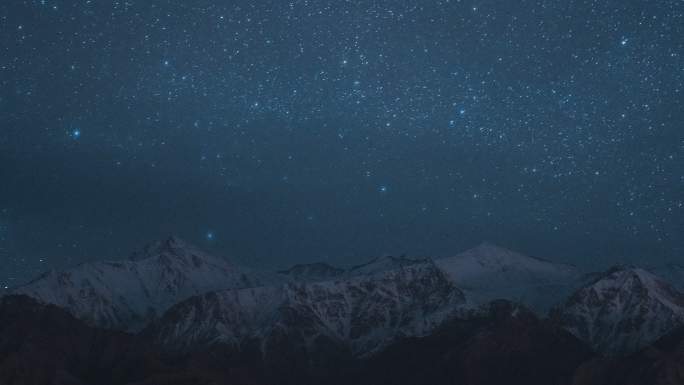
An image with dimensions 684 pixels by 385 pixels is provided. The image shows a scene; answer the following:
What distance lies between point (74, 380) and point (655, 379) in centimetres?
13032

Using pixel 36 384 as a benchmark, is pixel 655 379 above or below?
below

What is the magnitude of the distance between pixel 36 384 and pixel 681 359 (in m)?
148

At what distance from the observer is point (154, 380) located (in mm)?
175125

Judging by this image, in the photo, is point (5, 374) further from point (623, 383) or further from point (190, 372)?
point (623, 383)

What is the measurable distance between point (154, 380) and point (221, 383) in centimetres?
1589

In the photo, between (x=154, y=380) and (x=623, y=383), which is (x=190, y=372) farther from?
(x=623, y=383)

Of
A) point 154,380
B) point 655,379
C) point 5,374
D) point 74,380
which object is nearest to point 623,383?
point 655,379

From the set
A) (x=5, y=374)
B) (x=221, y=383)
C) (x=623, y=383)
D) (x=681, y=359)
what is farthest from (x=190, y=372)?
(x=681, y=359)

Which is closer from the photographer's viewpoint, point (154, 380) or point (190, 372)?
point (154, 380)

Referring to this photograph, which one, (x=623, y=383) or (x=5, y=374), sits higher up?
(x=5, y=374)

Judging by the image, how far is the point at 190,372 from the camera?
616 feet

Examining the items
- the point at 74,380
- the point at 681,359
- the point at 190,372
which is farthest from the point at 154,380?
the point at 681,359

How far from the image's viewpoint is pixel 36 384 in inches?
7539

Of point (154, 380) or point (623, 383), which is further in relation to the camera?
point (623, 383)
